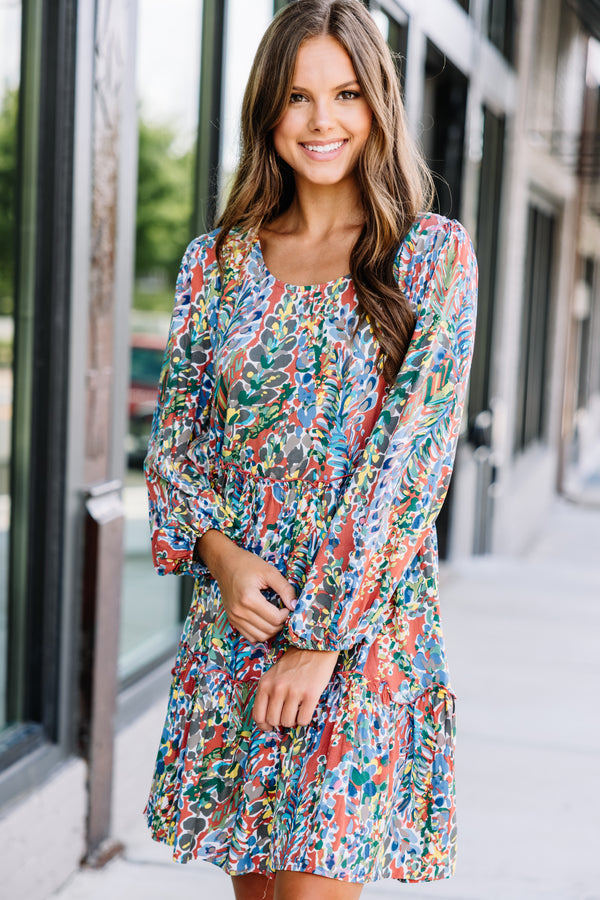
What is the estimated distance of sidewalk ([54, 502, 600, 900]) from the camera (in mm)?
3176

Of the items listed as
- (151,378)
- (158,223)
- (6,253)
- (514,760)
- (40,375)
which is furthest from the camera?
(158,223)

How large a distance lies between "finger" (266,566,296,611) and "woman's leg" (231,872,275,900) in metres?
0.49

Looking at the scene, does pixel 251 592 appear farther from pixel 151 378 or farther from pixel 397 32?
pixel 151 378

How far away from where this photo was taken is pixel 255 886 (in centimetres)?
188

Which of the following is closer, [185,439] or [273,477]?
[273,477]

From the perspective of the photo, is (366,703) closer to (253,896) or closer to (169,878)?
(253,896)

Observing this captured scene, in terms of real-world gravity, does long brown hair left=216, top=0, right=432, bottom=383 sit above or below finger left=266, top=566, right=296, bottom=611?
above

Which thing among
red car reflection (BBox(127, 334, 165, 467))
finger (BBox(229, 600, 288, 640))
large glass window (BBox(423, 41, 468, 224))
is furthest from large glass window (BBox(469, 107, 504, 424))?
finger (BBox(229, 600, 288, 640))

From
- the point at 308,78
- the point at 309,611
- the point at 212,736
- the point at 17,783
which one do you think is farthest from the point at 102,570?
the point at 308,78

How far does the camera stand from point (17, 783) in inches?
109

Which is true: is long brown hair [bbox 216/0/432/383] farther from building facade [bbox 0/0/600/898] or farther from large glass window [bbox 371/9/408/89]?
large glass window [bbox 371/9/408/89]

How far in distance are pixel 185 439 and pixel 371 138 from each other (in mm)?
585

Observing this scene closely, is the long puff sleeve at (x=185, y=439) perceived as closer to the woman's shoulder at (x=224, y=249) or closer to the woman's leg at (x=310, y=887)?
the woman's shoulder at (x=224, y=249)

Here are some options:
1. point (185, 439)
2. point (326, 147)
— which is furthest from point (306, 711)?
point (326, 147)
